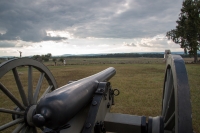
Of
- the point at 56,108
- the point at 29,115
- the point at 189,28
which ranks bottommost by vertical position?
the point at 29,115

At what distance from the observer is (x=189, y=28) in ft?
77.1

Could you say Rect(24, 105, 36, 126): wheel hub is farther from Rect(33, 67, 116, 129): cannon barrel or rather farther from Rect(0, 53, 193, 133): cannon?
Rect(33, 67, 116, 129): cannon barrel

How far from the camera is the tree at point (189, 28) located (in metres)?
23.0

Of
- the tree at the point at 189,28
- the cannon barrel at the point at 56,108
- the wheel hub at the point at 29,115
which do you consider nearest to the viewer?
the cannon barrel at the point at 56,108

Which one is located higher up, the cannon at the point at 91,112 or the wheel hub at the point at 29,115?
the cannon at the point at 91,112

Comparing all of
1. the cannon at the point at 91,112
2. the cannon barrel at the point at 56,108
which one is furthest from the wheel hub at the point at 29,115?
the cannon barrel at the point at 56,108

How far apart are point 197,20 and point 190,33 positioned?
1768 millimetres

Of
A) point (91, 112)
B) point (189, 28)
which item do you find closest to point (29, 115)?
point (91, 112)

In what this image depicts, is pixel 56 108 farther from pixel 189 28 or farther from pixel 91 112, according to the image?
pixel 189 28

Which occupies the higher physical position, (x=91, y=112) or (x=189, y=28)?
(x=189, y=28)

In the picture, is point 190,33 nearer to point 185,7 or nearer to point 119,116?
point 185,7

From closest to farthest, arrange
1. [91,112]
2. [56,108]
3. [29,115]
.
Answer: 1. [56,108]
2. [91,112]
3. [29,115]

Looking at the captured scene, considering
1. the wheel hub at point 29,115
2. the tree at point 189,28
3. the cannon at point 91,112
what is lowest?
the wheel hub at point 29,115

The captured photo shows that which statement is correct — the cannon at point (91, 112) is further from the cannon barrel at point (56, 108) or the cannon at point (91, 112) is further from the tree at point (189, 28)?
the tree at point (189, 28)
